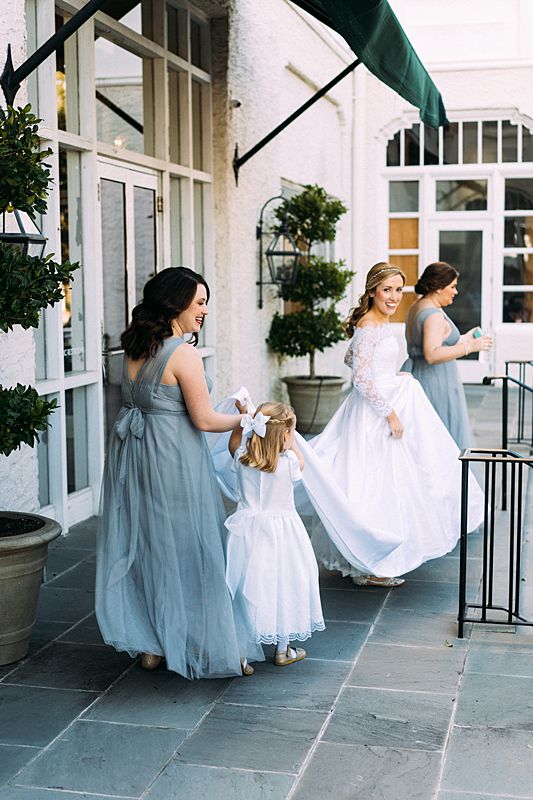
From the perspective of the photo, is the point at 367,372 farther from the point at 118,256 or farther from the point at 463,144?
the point at 463,144

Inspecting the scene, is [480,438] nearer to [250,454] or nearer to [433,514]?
[433,514]

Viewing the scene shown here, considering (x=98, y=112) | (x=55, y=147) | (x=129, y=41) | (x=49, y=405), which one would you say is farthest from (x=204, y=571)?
(x=129, y=41)

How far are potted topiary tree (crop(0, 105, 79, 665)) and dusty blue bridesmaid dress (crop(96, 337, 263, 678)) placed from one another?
33cm

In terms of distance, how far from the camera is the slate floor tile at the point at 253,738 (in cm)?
354

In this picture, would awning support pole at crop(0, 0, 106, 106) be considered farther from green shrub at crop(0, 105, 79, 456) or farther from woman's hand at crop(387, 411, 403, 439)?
woman's hand at crop(387, 411, 403, 439)

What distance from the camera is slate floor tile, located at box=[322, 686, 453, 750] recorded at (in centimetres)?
371

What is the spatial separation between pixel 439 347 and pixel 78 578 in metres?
2.60

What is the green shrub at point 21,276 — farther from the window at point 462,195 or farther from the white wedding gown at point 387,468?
the window at point 462,195

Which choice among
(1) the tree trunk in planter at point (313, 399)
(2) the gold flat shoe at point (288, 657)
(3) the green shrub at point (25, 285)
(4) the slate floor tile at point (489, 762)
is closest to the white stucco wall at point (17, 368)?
(3) the green shrub at point (25, 285)

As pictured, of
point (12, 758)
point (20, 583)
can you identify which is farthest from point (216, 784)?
point (20, 583)

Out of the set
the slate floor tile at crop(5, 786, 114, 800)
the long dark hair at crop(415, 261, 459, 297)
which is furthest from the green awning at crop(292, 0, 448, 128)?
the slate floor tile at crop(5, 786, 114, 800)

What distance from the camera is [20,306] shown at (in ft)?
13.8

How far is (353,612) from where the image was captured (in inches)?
205

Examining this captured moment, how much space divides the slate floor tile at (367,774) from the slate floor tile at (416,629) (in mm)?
1166
